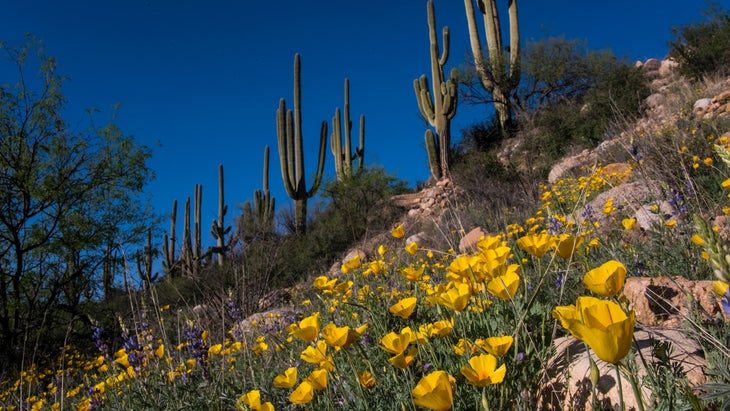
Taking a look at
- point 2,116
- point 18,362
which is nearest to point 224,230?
point 2,116

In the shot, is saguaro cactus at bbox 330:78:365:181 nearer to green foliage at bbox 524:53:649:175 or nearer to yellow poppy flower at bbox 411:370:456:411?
green foliage at bbox 524:53:649:175

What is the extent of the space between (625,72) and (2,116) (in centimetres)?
1666

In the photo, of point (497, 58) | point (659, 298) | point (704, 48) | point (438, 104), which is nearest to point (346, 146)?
point (438, 104)

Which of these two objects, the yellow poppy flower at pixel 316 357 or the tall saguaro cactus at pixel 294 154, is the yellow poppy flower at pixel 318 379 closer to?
the yellow poppy flower at pixel 316 357

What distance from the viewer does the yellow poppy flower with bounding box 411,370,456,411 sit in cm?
92

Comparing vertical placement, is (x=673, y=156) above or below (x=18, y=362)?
above

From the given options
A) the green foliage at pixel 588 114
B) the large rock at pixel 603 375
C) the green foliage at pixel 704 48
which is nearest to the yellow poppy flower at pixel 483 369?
the large rock at pixel 603 375

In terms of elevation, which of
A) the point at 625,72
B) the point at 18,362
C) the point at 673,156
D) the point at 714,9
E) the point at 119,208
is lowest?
the point at 18,362

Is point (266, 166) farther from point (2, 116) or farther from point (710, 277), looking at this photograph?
point (710, 277)

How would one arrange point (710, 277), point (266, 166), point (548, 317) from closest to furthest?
point (548, 317) → point (710, 277) → point (266, 166)

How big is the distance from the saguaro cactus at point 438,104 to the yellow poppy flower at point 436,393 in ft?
42.9

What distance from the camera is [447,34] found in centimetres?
1550

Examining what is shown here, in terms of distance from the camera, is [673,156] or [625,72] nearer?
[673,156]

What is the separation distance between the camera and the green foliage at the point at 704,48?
10328 mm
